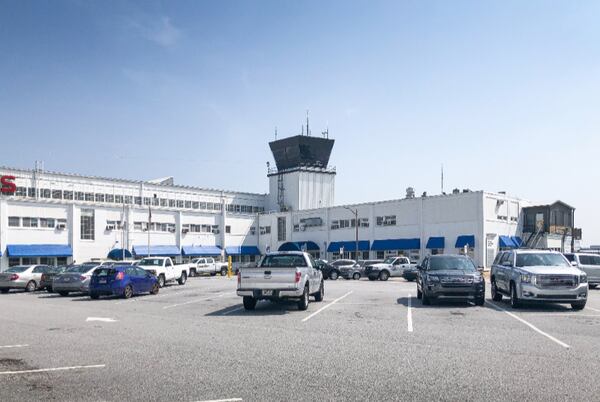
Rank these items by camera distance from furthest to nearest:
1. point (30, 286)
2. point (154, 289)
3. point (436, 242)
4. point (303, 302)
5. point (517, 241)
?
point (517, 241) → point (436, 242) → point (30, 286) → point (154, 289) → point (303, 302)

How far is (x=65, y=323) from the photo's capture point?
16297 millimetres

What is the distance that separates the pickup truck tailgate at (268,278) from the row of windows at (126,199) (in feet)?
178

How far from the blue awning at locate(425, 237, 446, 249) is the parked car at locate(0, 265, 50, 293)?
3808 centimetres

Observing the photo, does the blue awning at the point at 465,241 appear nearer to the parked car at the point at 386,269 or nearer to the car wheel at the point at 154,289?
the parked car at the point at 386,269

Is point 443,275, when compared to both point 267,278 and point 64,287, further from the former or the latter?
point 64,287

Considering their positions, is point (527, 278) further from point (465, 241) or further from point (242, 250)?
point (242, 250)

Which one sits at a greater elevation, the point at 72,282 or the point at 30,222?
the point at 30,222

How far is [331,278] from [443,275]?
91.6 feet

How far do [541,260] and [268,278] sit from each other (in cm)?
912

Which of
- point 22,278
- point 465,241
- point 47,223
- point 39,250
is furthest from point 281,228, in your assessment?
point 22,278

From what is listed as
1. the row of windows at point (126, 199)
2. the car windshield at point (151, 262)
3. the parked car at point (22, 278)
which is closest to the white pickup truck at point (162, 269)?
the car windshield at point (151, 262)

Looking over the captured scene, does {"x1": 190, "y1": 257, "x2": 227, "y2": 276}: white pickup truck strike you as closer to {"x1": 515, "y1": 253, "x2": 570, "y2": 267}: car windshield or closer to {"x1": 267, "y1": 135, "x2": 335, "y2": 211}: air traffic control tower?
{"x1": 267, "y1": 135, "x2": 335, "y2": 211}: air traffic control tower

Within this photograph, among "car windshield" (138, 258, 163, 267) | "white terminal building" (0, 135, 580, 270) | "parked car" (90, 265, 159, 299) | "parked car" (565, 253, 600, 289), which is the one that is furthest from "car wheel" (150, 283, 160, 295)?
"white terminal building" (0, 135, 580, 270)

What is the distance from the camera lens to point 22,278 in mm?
32500
